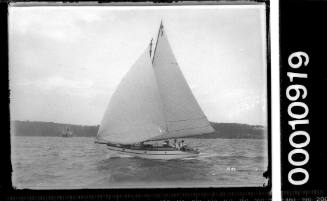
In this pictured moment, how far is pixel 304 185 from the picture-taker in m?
2.30

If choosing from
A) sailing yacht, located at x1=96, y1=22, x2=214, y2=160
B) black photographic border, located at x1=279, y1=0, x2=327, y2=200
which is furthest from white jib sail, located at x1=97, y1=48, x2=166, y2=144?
black photographic border, located at x1=279, y1=0, x2=327, y2=200

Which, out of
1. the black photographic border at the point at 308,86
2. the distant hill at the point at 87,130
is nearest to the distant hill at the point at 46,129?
the distant hill at the point at 87,130

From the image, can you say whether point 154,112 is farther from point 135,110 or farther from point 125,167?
point 125,167

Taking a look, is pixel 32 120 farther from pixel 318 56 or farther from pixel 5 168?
pixel 318 56

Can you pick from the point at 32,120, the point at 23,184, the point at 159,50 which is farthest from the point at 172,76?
the point at 23,184

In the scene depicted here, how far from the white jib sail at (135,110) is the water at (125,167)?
0.38ft

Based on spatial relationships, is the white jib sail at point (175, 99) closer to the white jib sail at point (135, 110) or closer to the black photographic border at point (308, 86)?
the white jib sail at point (135, 110)

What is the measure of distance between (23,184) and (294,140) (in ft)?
4.83

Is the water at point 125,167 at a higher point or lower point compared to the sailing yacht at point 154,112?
lower

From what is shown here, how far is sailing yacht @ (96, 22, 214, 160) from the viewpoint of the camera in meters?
2.31

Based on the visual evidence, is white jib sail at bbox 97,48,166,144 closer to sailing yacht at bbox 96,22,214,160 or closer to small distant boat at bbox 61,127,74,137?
sailing yacht at bbox 96,22,214,160

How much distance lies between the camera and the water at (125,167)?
7.50ft

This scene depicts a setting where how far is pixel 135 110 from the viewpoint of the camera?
235cm

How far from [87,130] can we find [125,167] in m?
0.29
